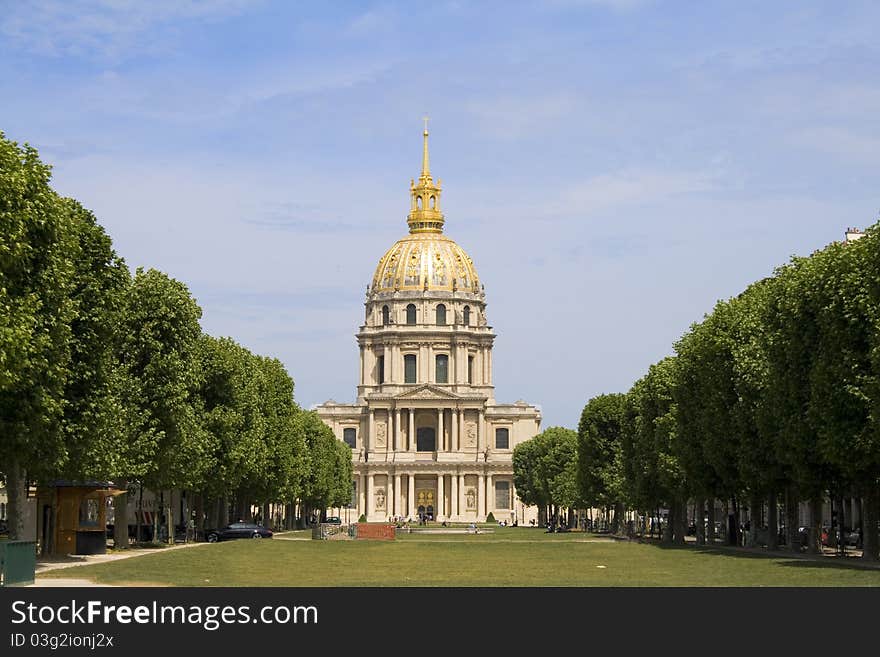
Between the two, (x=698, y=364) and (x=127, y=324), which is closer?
(x=127, y=324)

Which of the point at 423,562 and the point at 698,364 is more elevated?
the point at 698,364

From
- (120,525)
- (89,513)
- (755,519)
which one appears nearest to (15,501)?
(89,513)

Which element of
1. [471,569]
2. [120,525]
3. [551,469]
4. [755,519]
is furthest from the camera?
[551,469]

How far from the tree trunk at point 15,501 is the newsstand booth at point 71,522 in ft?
31.3

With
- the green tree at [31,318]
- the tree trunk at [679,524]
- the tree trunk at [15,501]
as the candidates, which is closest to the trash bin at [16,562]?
the green tree at [31,318]

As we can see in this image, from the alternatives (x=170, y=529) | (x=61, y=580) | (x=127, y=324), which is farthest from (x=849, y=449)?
(x=170, y=529)

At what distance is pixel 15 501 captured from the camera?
57.3 metres

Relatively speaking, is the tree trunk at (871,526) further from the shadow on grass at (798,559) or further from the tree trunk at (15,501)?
the tree trunk at (15,501)

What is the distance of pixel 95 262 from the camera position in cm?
6034

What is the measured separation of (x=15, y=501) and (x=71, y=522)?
1180 centimetres

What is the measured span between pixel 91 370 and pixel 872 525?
30.8 meters

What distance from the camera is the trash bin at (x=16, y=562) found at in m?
42.1

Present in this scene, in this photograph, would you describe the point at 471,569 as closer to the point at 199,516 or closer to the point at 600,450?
the point at 199,516
